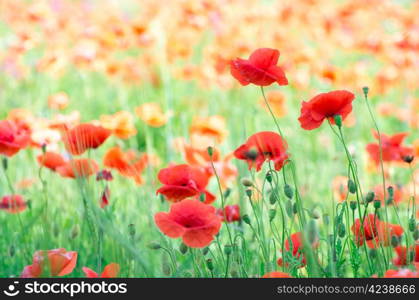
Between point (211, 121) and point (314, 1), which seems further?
point (314, 1)

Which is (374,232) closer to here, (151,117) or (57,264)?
(57,264)

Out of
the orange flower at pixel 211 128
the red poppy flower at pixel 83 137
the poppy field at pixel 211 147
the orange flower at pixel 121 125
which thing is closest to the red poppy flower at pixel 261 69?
the poppy field at pixel 211 147

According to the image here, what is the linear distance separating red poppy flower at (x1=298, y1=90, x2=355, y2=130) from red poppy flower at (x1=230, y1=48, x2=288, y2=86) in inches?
2.4

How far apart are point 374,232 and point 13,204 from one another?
75cm

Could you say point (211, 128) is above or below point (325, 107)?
above

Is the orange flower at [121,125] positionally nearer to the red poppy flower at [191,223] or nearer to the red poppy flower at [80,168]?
the red poppy flower at [80,168]

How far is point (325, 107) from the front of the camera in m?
1.12

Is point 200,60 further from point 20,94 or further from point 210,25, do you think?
point 20,94

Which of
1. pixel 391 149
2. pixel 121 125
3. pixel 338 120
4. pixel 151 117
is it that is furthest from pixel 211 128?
pixel 338 120

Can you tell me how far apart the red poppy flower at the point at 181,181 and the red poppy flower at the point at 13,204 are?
0.47 meters

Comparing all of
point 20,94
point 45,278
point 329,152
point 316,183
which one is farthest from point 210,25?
point 45,278

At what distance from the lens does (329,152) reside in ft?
8.17

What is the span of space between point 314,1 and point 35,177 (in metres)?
1.61

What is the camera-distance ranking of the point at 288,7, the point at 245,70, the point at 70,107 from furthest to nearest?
1. the point at 288,7
2. the point at 70,107
3. the point at 245,70
